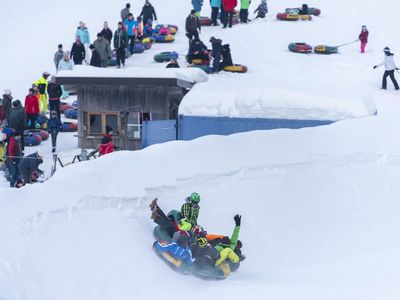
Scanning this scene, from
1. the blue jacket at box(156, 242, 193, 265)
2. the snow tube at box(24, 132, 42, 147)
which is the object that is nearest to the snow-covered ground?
the blue jacket at box(156, 242, 193, 265)

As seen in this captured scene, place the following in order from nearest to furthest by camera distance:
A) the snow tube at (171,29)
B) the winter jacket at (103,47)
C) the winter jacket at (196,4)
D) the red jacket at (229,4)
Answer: the winter jacket at (103,47) < the red jacket at (229,4) < the winter jacket at (196,4) < the snow tube at (171,29)

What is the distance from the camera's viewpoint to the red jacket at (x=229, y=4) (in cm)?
3434

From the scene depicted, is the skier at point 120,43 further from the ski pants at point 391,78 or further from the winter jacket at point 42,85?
the ski pants at point 391,78

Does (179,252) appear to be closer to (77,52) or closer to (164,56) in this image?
(77,52)

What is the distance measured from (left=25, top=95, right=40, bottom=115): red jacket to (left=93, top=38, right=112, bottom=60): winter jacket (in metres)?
4.89

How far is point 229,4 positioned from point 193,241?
2020 centimetres

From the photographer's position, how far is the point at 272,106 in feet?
76.1

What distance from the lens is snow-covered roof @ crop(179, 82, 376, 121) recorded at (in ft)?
→ 76.1

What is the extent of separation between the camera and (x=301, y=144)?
A: 21.1 meters

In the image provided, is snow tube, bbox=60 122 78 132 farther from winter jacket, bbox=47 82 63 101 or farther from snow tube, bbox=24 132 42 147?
snow tube, bbox=24 132 42 147

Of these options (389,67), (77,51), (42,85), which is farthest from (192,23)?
(389,67)

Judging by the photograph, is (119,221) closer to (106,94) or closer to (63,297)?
(63,297)

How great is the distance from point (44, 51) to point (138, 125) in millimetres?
15618

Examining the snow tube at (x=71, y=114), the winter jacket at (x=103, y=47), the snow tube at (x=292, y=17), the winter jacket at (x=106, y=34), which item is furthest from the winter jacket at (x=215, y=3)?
the snow tube at (x=71, y=114)
